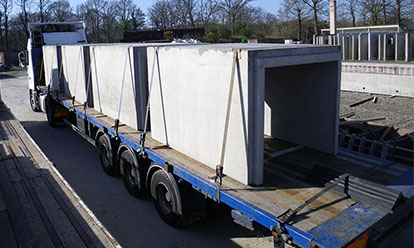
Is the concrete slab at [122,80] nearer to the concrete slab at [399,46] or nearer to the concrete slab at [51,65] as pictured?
the concrete slab at [51,65]

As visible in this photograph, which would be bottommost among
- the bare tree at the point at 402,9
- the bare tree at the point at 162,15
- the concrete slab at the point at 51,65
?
the concrete slab at the point at 51,65

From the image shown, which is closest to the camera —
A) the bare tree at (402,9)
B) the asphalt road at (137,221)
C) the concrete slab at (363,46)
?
the asphalt road at (137,221)

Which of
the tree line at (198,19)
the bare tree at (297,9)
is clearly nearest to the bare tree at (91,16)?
the tree line at (198,19)

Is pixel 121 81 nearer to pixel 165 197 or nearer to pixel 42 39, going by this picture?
pixel 165 197

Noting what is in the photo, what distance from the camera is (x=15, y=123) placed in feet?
34.2

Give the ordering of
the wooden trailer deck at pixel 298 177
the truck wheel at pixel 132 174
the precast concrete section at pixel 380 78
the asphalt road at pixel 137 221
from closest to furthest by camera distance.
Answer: the wooden trailer deck at pixel 298 177 → the asphalt road at pixel 137 221 → the truck wheel at pixel 132 174 → the precast concrete section at pixel 380 78

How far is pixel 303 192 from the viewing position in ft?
14.5

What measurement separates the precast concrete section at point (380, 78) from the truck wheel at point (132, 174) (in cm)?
1143

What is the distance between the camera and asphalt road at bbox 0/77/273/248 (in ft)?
18.2

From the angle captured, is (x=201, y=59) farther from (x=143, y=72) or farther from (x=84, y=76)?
(x=84, y=76)

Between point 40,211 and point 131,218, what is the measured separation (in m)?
1.67

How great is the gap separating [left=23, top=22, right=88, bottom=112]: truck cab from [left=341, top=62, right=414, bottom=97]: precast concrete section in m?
11.1

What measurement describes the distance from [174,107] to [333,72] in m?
2.44

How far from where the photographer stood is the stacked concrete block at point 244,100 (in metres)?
4.34
